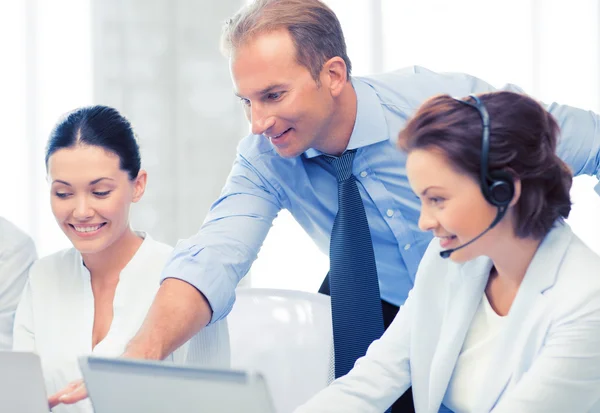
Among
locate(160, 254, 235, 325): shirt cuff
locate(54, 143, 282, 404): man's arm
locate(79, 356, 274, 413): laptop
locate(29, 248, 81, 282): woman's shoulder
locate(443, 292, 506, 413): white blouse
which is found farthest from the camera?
locate(29, 248, 81, 282): woman's shoulder

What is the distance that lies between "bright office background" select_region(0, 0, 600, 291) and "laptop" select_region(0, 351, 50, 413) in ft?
7.26

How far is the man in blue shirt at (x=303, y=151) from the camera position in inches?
69.1

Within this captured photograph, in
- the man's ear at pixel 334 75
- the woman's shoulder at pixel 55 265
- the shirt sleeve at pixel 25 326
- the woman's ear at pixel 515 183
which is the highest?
the man's ear at pixel 334 75

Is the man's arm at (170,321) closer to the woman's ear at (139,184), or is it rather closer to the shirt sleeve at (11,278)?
the woman's ear at (139,184)

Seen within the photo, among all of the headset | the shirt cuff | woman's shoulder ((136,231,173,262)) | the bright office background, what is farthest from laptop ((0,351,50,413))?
the bright office background

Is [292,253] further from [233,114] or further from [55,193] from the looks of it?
[55,193]

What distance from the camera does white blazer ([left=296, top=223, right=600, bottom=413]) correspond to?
1309 millimetres

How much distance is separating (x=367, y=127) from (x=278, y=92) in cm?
25

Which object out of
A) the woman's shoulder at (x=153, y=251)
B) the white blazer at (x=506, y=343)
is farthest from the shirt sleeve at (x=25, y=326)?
the white blazer at (x=506, y=343)

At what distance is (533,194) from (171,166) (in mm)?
2153

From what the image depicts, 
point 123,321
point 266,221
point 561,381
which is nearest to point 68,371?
point 123,321

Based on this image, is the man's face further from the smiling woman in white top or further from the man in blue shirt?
the smiling woman in white top

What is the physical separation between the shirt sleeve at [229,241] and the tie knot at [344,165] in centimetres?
16

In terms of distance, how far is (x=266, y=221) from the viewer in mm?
1959
